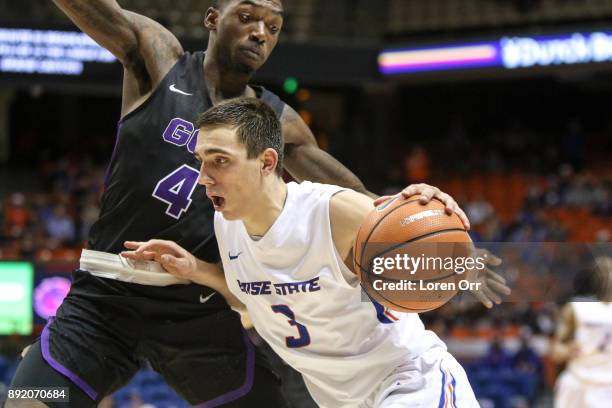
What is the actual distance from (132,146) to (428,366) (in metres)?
1.41

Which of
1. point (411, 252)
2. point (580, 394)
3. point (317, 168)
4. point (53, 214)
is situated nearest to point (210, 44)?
point (317, 168)

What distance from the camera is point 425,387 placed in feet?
10.4

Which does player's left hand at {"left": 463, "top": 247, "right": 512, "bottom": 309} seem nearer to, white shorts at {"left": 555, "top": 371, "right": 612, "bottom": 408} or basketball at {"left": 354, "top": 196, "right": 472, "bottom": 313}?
basketball at {"left": 354, "top": 196, "right": 472, "bottom": 313}

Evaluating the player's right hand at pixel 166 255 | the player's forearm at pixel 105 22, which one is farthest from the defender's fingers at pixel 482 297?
the player's forearm at pixel 105 22

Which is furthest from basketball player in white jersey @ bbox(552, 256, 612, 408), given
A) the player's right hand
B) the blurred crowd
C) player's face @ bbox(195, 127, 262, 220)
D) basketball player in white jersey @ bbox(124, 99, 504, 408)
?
the blurred crowd

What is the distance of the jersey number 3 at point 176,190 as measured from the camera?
3.57 meters

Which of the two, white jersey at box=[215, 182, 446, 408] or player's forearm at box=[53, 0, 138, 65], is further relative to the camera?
player's forearm at box=[53, 0, 138, 65]

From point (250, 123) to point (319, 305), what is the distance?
2.19 ft

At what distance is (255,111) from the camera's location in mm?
3197

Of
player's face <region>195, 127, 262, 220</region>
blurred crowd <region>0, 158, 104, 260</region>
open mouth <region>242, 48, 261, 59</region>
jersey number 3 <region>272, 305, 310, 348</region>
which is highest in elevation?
open mouth <region>242, 48, 261, 59</region>

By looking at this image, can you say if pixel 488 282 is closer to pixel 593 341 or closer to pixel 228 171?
pixel 228 171

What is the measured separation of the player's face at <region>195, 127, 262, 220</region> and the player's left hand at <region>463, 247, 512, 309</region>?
0.81 metres

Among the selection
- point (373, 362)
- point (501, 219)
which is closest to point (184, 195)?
point (373, 362)

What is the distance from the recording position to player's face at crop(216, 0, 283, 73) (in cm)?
366
